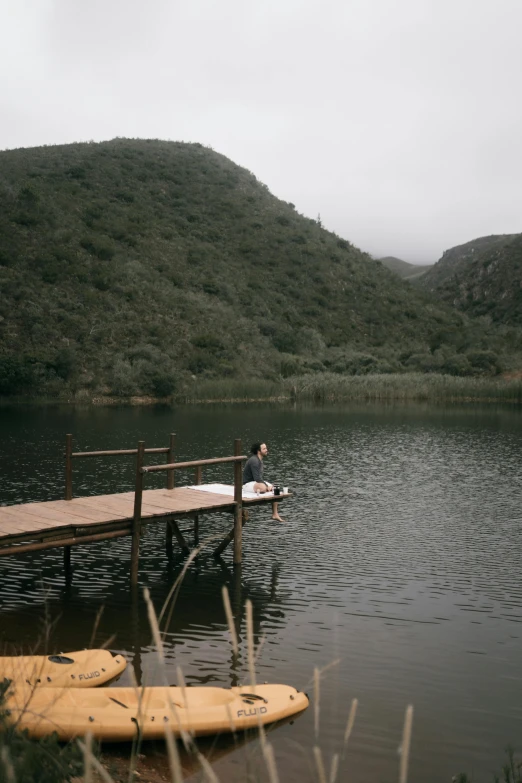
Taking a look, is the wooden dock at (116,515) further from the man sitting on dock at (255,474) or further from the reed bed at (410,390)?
the reed bed at (410,390)

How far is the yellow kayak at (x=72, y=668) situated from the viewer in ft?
24.5

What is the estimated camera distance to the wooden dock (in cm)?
1163

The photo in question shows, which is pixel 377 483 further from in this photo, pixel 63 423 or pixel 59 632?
pixel 63 423

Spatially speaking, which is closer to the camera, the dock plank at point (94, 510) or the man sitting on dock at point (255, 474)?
the dock plank at point (94, 510)

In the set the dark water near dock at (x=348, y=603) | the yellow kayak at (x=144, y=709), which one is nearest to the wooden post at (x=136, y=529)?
the dark water near dock at (x=348, y=603)

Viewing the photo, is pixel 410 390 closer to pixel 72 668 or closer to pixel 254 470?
pixel 254 470

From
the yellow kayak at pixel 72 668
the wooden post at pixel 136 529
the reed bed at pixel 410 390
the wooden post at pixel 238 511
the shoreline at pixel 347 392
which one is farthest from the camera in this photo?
the reed bed at pixel 410 390

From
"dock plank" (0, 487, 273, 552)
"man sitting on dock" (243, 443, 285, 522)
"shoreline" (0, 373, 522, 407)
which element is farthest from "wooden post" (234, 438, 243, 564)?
"shoreline" (0, 373, 522, 407)

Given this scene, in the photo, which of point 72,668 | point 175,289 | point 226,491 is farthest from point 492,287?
point 72,668

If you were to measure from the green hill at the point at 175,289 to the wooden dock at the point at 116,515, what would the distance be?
39.6 meters

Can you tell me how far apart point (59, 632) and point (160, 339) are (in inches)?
2046

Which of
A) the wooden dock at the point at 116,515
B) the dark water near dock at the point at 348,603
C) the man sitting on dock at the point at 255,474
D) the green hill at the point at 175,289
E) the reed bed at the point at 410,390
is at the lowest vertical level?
the dark water near dock at the point at 348,603

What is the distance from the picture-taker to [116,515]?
1284 cm

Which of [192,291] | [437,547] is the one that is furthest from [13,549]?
[192,291]
